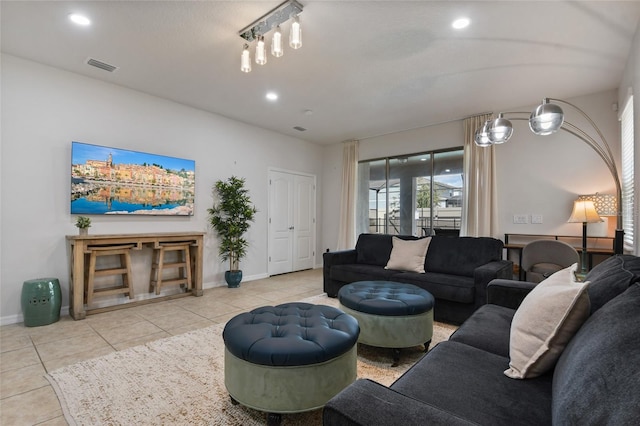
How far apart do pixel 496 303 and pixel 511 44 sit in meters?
2.38

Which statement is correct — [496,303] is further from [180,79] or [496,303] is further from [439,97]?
[180,79]

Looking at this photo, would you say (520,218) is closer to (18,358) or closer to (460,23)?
(460,23)

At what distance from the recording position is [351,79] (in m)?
3.58

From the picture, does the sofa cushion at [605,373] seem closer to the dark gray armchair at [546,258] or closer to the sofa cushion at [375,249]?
the dark gray armchair at [546,258]

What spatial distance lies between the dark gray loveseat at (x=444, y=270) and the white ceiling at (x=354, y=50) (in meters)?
1.98

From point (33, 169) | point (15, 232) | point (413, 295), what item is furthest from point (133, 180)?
point (413, 295)

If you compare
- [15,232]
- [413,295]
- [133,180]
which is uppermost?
[133,180]

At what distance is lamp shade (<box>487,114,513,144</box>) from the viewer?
94.3 inches

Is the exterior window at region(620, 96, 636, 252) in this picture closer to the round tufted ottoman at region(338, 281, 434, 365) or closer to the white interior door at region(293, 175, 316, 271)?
the round tufted ottoman at region(338, 281, 434, 365)

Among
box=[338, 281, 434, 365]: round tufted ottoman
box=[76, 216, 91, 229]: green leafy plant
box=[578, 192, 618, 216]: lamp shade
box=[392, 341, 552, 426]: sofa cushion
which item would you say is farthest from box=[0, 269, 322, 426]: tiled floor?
box=[578, 192, 618, 216]: lamp shade

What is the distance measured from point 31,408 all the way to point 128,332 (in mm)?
1155

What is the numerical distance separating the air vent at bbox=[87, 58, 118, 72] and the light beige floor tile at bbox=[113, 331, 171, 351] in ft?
9.56

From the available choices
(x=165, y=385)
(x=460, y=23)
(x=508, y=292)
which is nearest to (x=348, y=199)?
(x=460, y=23)

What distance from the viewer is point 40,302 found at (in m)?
3.05
